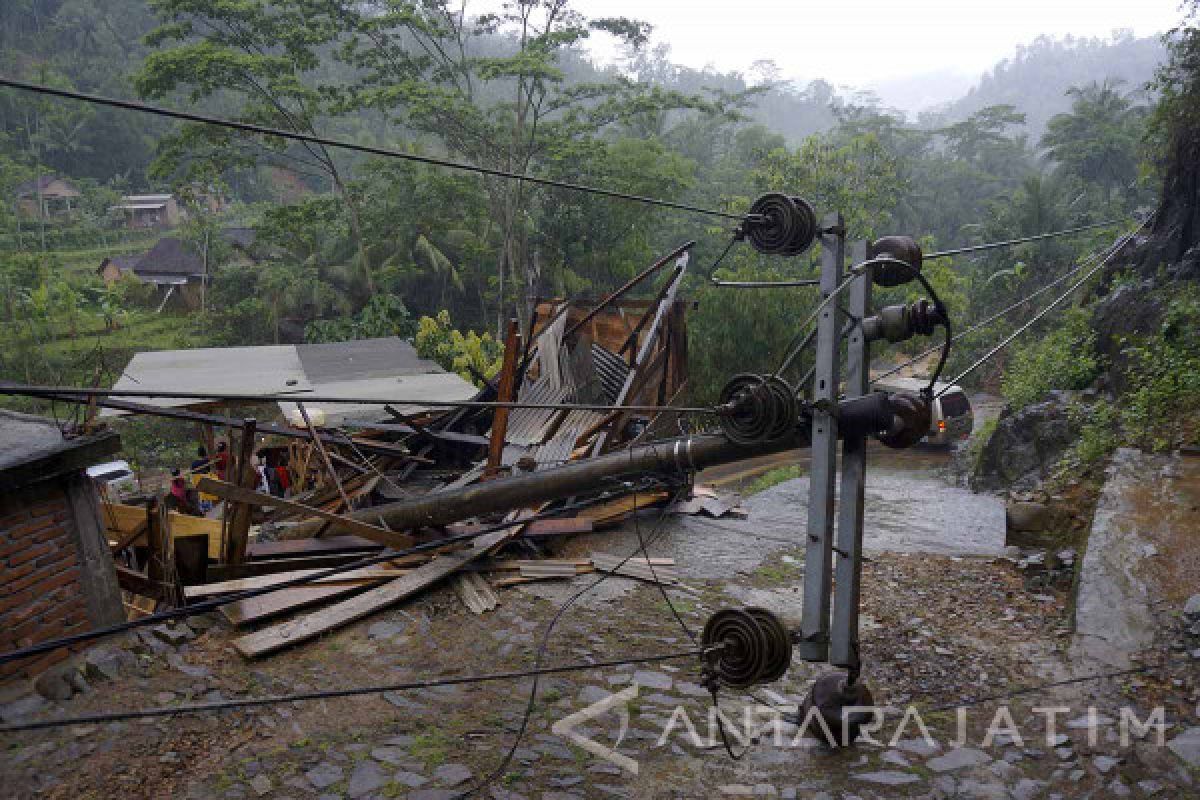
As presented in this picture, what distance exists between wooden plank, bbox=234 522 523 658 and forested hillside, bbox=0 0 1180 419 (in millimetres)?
8998

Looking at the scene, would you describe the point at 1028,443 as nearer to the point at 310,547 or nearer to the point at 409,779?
the point at 310,547

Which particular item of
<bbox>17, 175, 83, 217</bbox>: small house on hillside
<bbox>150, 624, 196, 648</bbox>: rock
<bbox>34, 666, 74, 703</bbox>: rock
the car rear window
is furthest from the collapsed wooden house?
<bbox>17, 175, 83, 217</bbox>: small house on hillside

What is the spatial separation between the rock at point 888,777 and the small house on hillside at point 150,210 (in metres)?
50.9

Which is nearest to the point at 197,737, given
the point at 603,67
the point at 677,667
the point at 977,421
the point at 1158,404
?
the point at 677,667

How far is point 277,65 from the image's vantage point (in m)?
24.1

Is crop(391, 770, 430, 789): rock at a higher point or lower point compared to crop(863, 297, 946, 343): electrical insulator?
lower

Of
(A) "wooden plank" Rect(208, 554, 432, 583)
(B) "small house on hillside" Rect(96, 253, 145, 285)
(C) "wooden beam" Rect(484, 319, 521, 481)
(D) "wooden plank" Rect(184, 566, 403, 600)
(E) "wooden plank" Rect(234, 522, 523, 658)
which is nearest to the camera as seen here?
(E) "wooden plank" Rect(234, 522, 523, 658)

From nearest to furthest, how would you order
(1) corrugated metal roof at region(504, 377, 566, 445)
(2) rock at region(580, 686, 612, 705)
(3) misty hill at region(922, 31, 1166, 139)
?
(2) rock at region(580, 686, 612, 705) → (1) corrugated metal roof at region(504, 377, 566, 445) → (3) misty hill at region(922, 31, 1166, 139)

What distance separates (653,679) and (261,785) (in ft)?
10.4

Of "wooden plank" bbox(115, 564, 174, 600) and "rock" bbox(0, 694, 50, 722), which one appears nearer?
"rock" bbox(0, 694, 50, 722)

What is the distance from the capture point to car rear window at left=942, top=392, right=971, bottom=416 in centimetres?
2567

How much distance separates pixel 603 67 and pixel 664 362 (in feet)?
293

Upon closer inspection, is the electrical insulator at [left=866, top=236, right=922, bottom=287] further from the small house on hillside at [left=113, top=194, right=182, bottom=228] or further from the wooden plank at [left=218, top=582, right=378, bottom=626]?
the small house on hillside at [left=113, top=194, right=182, bottom=228]

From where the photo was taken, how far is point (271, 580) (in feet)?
25.4
